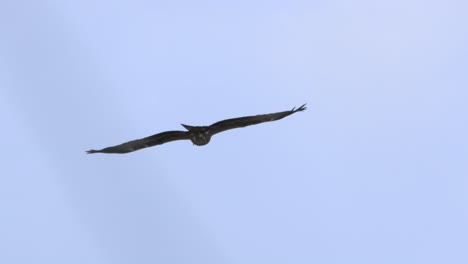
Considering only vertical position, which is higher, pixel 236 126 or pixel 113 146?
pixel 113 146

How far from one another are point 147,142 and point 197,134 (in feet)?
12.0

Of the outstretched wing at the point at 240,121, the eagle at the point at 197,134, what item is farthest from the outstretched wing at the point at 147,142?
the outstretched wing at the point at 240,121

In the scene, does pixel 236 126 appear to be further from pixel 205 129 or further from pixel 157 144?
pixel 157 144

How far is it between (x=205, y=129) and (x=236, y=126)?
2.34m

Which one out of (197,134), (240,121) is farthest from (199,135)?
(240,121)

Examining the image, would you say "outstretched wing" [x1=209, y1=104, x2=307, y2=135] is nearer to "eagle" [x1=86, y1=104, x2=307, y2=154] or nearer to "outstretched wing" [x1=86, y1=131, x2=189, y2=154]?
"eagle" [x1=86, y1=104, x2=307, y2=154]

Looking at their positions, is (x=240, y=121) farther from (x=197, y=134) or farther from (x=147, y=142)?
(x=147, y=142)

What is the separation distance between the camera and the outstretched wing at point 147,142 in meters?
44.0

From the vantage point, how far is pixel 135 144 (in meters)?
Answer: 44.8

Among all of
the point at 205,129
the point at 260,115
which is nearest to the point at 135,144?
the point at 205,129

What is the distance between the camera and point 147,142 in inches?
1757

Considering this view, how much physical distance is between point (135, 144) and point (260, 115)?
8282 mm

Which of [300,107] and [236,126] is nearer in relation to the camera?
[300,107]

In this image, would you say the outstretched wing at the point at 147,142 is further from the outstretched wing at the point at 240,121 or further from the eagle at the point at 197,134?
the outstretched wing at the point at 240,121
